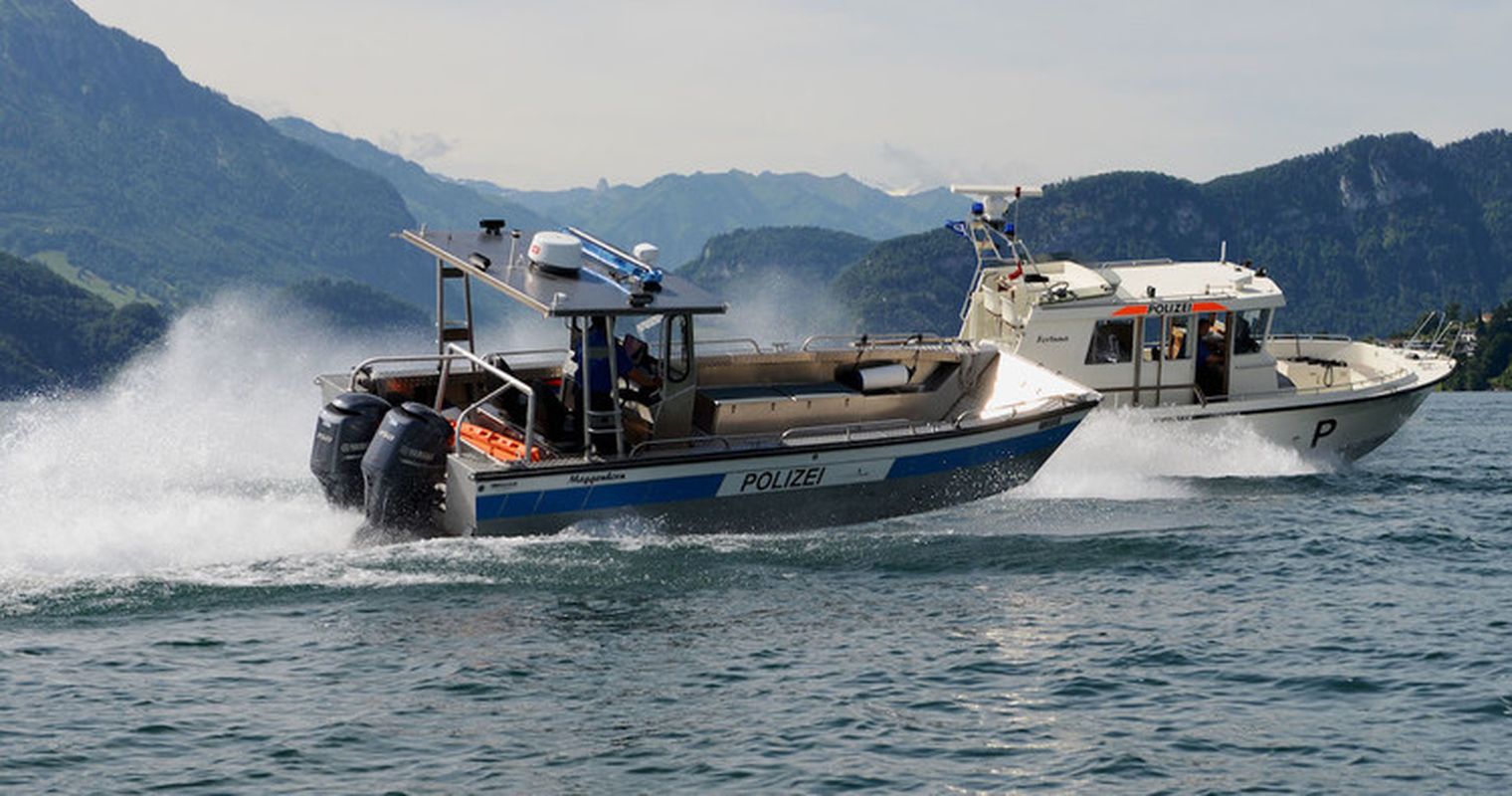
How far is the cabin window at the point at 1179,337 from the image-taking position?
91.6 feet

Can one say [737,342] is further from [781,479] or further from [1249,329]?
[1249,329]

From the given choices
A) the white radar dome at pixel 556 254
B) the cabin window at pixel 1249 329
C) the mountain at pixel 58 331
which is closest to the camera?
the white radar dome at pixel 556 254

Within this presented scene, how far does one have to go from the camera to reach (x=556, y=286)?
1955cm

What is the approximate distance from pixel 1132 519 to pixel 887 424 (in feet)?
12.5

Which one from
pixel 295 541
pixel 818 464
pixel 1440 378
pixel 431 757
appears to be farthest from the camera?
pixel 1440 378

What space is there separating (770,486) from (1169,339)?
409 inches

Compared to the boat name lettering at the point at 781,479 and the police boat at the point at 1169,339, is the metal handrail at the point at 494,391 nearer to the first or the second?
the boat name lettering at the point at 781,479

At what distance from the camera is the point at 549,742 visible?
13102 millimetres

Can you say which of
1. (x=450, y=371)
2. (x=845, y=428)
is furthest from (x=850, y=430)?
(x=450, y=371)

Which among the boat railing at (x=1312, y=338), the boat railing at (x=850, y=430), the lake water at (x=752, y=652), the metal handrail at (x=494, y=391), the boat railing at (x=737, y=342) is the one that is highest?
the boat railing at (x=1312, y=338)

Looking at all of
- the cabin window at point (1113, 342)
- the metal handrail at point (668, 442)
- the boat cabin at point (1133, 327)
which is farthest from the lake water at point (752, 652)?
the cabin window at point (1113, 342)

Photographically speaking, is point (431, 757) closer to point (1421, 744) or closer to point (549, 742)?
point (549, 742)

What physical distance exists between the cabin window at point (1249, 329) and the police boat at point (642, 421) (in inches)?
237

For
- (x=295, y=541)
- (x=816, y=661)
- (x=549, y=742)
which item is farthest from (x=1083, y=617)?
(x=295, y=541)
